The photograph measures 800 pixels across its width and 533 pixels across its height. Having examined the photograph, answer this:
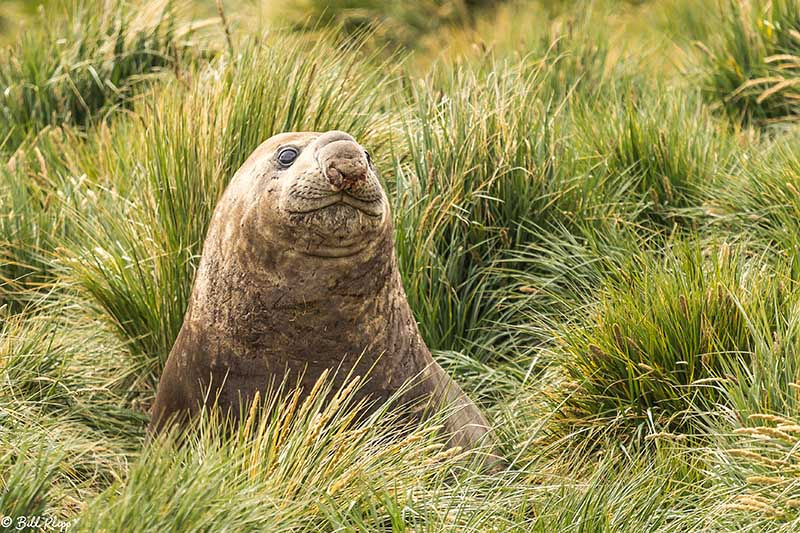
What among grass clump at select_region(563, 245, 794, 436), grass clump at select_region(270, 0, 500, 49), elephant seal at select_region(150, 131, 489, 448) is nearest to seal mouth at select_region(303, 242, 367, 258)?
elephant seal at select_region(150, 131, 489, 448)

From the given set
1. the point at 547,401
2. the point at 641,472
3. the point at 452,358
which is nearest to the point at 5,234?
the point at 452,358

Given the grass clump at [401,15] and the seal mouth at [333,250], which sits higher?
the seal mouth at [333,250]

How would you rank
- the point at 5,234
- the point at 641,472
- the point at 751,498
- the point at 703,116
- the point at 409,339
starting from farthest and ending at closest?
the point at 703,116
the point at 5,234
the point at 409,339
the point at 641,472
the point at 751,498

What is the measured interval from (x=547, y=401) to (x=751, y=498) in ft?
3.66

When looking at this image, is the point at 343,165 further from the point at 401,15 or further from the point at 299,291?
the point at 401,15

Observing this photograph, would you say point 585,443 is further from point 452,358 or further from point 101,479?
point 101,479

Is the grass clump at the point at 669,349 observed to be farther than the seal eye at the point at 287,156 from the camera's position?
Yes

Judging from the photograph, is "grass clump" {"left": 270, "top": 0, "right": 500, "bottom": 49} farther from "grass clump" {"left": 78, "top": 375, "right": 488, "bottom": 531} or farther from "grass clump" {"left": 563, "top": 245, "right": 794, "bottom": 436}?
"grass clump" {"left": 78, "top": 375, "right": 488, "bottom": 531}

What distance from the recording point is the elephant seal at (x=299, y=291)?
3.29 metres

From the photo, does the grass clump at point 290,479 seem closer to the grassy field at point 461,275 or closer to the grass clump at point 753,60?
the grassy field at point 461,275

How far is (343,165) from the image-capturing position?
321 cm

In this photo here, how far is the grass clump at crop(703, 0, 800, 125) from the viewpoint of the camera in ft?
19.8

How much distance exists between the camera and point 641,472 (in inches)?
134

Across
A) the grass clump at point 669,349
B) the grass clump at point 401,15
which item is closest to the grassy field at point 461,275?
the grass clump at point 669,349
